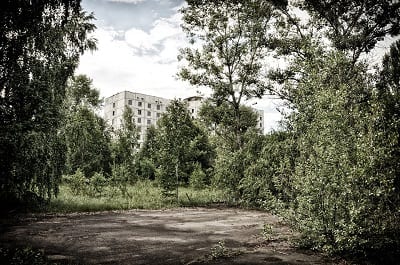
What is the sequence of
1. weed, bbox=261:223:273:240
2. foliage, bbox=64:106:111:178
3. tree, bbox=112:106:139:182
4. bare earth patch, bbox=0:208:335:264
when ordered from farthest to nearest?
tree, bbox=112:106:139:182
foliage, bbox=64:106:111:178
weed, bbox=261:223:273:240
bare earth patch, bbox=0:208:335:264

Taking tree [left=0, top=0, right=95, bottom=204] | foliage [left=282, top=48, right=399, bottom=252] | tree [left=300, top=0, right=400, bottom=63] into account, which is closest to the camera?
foliage [left=282, top=48, right=399, bottom=252]

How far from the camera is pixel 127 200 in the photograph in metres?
18.8

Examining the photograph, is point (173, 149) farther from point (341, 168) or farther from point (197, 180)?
point (341, 168)

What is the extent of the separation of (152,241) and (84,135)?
35.3 feet

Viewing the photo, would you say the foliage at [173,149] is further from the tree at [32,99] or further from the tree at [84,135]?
the tree at [32,99]

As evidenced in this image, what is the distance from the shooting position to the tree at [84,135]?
17.0 m

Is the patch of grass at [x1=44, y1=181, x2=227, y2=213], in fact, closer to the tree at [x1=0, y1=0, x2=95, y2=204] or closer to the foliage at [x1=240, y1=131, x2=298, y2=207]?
the tree at [x1=0, y1=0, x2=95, y2=204]

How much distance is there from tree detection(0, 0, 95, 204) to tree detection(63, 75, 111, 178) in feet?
4.63

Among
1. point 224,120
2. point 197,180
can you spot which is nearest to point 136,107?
point 197,180

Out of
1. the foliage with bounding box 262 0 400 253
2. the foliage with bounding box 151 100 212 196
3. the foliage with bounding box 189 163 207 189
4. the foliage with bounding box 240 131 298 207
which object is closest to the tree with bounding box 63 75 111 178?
the foliage with bounding box 151 100 212 196

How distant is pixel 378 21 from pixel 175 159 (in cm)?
1304

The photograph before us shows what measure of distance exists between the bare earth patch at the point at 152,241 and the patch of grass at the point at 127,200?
2772 mm

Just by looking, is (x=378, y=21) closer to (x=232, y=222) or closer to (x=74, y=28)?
(x=232, y=222)

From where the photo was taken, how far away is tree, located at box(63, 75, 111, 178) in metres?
17.0
